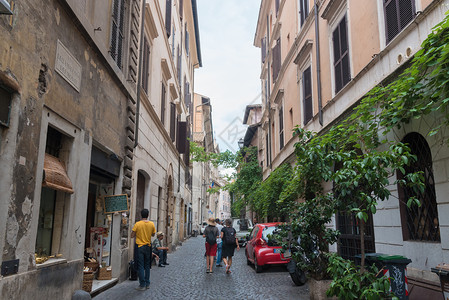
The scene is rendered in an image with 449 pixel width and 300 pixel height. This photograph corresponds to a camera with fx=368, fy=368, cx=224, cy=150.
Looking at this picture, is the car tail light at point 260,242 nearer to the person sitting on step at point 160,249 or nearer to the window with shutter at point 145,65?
the person sitting on step at point 160,249

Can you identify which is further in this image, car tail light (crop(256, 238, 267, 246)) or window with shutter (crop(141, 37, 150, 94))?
window with shutter (crop(141, 37, 150, 94))

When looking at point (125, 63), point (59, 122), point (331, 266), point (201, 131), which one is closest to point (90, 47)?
point (59, 122)

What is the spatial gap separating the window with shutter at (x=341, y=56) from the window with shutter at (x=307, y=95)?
8.30 feet

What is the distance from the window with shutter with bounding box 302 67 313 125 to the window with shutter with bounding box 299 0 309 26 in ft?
7.19

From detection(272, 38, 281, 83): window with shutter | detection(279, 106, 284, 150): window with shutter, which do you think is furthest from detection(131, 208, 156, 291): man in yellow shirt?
detection(272, 38, 281, 83): window with shutter

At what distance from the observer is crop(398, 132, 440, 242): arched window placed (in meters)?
5.85

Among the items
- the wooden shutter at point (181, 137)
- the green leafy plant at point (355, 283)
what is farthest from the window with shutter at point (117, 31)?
the wooden shutter at point (181, 137)

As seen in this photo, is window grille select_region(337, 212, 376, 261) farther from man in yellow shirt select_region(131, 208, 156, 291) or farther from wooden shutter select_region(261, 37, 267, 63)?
wooden shutter select_region(261, 37, 267, 63)

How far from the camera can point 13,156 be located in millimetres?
4422

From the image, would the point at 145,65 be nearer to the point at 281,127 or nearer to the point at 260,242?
the point at 260,242

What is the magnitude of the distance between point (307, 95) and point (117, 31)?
718 cm

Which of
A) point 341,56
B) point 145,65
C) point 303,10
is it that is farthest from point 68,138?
point 303,10

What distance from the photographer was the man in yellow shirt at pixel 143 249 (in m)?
7.95

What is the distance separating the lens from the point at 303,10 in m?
14.2
